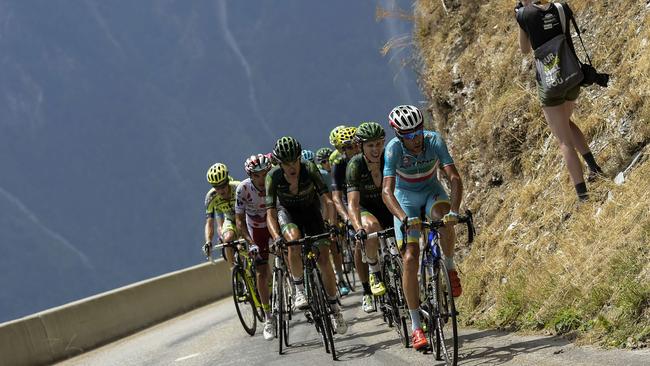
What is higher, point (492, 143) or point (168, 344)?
point (492, 143)

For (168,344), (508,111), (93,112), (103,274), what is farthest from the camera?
(93,112)

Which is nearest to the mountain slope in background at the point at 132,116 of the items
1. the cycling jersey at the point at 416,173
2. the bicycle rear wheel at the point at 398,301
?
the bicycle rear wheel at the point at 398,301

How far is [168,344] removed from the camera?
14.5 meters

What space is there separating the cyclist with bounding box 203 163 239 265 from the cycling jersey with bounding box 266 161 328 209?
2447mm

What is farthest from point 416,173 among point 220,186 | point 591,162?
point 220,186

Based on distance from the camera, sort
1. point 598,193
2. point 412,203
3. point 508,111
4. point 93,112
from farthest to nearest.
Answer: point 93,112, point 508,111, point 598,193, point 412,203

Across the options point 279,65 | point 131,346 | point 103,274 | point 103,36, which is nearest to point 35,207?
point 103,274

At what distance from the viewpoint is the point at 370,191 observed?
10586 millimetres

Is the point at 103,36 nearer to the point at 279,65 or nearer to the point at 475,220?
the point at 279,65

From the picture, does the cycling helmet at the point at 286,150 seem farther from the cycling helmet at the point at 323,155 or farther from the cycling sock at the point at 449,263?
the cycling helmet at the point at 323,155

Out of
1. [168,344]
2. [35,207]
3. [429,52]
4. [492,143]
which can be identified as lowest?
[168,344]

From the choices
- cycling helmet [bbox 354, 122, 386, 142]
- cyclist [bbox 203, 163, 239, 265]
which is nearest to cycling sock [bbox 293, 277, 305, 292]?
cycling helmet [bbox 354, 122, 386, 142]

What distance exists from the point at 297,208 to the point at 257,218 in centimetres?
189

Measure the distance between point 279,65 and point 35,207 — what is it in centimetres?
2255
